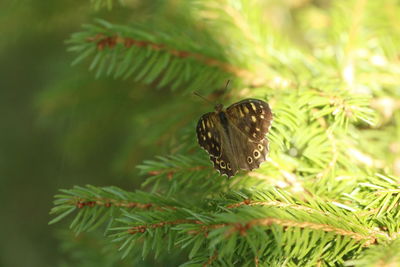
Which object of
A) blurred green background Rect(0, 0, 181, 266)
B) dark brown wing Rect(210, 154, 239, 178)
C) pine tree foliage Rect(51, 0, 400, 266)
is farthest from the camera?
blurred green background Rect(0, 0, 181, 266)

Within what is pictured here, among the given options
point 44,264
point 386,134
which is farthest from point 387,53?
point 44,264

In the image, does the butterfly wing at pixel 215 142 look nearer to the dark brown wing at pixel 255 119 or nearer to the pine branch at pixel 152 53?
the dark brown wing at pixel 255 119

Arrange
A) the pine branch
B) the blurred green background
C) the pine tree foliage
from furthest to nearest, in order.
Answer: the blurred green background < the pine branch < the pine tree foliage

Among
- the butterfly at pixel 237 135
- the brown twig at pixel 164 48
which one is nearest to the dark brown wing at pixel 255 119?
the butterfly at pixel 237 135

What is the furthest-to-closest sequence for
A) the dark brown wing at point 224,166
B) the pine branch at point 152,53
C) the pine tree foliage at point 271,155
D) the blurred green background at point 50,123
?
the blurred green background at point 50,123 < the pine branch at point 152,53 < the dark brown wing at point 224,166 < the pine tree foliage at point 271,155

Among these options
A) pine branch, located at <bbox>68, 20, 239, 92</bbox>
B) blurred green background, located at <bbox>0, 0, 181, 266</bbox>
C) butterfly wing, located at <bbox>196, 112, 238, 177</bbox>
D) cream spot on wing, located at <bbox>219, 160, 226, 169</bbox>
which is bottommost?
blurred green background, located at <bbox>0, 0, 181, 266</bbox>

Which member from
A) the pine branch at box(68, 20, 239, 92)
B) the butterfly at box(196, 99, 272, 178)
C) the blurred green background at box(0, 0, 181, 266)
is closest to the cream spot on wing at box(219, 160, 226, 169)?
the butterfly at box(196, 99, 272, 178)

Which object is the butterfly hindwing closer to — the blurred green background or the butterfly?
the butterfly

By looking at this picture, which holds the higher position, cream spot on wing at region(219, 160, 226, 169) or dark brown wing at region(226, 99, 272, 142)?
dark brown wing at region(226, 99, 272, 142)

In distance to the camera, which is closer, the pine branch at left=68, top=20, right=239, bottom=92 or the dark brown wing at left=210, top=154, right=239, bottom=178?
the dark brown wing at left=210, top=154, right=239, bottom=178
